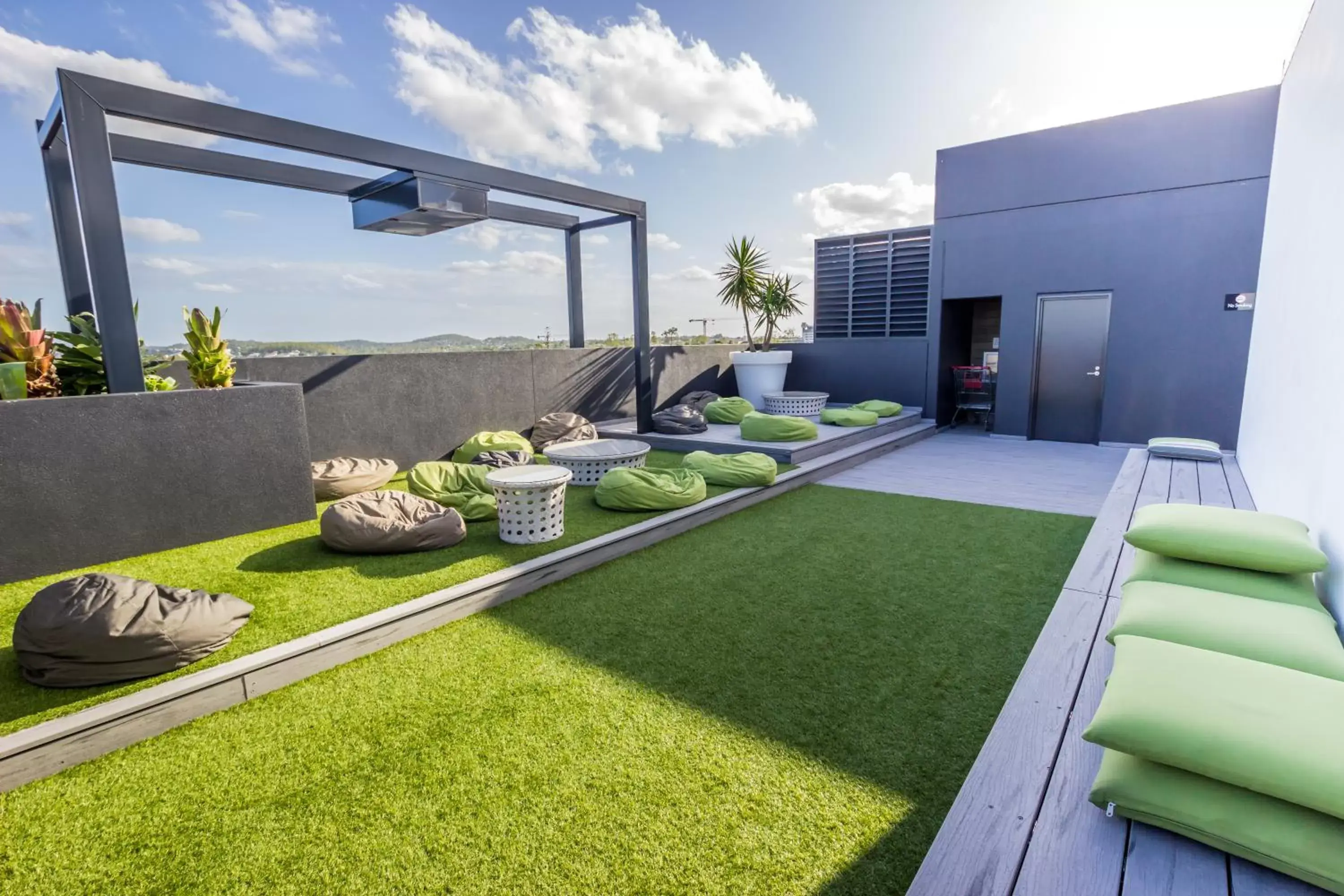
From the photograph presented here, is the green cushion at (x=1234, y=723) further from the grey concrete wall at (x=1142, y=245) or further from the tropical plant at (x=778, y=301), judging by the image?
the tropical plant at (x=778, y=301)

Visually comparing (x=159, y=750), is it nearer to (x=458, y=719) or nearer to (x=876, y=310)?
(x=458, y=719)

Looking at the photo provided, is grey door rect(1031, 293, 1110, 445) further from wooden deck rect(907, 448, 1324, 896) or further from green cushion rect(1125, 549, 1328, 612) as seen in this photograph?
wooden deck rect(907, 448, 1324, 896)

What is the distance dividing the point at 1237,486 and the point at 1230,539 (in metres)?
2.55

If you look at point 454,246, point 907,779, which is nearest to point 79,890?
point 907,779

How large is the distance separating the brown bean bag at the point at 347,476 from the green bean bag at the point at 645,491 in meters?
2.11

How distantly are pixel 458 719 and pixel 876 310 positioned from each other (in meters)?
9.49

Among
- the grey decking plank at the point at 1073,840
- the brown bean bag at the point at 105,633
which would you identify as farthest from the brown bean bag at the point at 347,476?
the grey decking plank at the point at 1073,840

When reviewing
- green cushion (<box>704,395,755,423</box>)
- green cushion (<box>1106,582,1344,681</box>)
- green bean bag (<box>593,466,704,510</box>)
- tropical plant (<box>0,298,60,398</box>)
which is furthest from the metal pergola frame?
green cushion (<box>1106,582,1344,681</box>)

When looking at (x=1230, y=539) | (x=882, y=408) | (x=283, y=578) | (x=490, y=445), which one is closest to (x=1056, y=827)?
(x=1230, y=539)

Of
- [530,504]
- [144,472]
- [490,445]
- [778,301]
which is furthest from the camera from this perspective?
[778,301]

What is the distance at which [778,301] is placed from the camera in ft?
35.5

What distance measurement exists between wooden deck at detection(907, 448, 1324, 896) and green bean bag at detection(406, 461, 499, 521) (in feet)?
11.1

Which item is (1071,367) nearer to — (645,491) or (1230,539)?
(645,491)

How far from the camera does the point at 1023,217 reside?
26.8 ft
